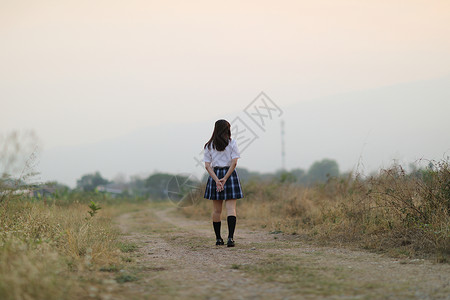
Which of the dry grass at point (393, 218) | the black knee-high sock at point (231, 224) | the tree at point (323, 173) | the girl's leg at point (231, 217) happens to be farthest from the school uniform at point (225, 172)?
the tree at point (323, 173)

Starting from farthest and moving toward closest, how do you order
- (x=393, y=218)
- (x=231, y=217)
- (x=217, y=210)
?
(x=217, y=210), (x=231, y=217), (x=393, y=218)

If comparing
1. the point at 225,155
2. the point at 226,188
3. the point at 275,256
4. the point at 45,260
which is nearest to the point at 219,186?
the point at 226,188

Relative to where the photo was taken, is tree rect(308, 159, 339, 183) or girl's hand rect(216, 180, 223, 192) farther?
tree rect(308, 159, 339, 183)

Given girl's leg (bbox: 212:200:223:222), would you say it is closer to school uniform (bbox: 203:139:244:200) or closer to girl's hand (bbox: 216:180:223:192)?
Answer: school uniform (bbox: 203:139:244:200)

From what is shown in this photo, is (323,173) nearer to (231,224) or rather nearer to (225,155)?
(225,155)

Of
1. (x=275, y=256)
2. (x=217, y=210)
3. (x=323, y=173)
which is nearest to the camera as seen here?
(x=275, y=256)

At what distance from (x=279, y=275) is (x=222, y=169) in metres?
3.11

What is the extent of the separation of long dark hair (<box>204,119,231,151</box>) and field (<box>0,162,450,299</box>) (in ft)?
5.38

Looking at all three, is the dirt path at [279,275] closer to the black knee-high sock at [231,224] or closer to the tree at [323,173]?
the black knee-high sock at [231,224]

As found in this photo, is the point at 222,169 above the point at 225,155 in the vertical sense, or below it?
below

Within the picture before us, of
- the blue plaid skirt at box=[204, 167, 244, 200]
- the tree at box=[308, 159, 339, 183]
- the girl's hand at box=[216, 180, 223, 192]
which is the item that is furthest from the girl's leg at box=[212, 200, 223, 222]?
the tree at box=[308, 159, 339, 183]

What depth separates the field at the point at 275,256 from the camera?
12.1ft

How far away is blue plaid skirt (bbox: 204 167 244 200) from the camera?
7.29 meters

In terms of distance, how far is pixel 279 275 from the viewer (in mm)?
4531
